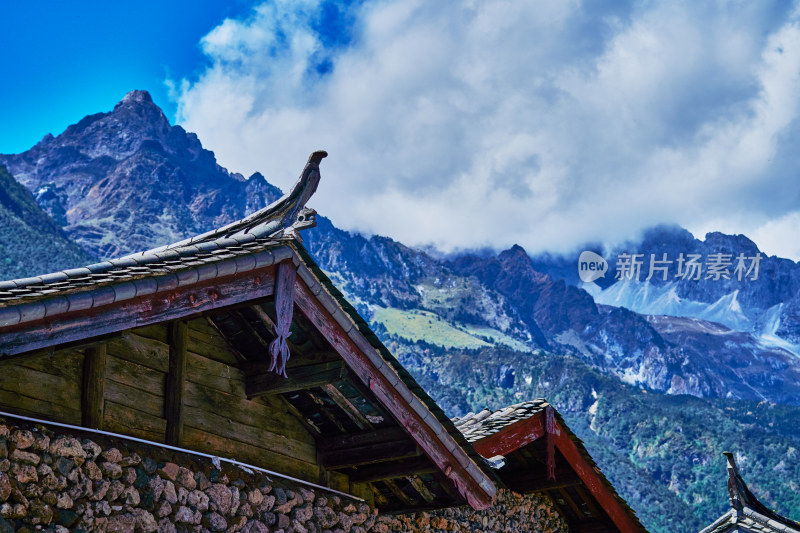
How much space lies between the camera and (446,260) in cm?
19525

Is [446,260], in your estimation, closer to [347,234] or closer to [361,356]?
[347,234]

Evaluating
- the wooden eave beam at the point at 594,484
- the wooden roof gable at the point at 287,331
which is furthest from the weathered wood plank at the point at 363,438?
the wooden eave beam at the point at 594,484

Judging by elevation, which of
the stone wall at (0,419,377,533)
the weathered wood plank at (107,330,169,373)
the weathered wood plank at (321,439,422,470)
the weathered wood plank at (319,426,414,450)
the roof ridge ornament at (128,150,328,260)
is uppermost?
the roof ridge ornament at (128,150,328,260)

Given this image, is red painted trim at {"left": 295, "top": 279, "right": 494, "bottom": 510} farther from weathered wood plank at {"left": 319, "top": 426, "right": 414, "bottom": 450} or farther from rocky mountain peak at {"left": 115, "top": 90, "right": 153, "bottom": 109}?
rocky mountain peak at {"left": 115, "top": 90, "right": 153, "bottom": 109}

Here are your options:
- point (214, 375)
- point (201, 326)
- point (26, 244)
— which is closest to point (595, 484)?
point (214, 375)

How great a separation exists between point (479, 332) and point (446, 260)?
117 feet

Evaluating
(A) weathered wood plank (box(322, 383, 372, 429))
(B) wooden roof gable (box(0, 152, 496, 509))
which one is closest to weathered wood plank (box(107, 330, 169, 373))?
(B) wooden roof gable (box(0, 152, 496, 509))

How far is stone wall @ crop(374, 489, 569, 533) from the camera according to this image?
33.8ft

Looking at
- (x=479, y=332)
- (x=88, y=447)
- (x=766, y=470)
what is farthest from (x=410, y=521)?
(x=479, y=332)

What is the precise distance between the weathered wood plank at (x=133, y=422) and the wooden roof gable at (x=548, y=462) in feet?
13.8

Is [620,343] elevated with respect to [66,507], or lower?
elevated

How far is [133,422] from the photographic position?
784 centimetres

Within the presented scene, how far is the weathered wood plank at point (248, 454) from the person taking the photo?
27.4 feet

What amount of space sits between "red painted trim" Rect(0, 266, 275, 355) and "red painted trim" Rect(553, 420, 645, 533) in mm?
5797
